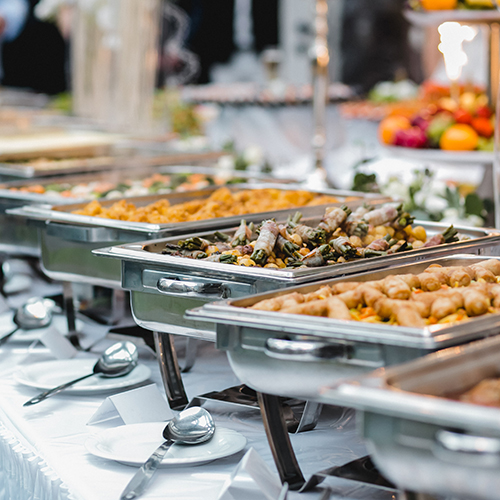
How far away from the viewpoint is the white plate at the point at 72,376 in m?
1.42

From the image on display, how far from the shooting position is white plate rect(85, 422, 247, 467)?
1093 mm

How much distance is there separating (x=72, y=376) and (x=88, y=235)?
321 millimetres

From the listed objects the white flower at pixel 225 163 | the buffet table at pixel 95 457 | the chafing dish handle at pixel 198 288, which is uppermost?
the white flower at pixel 225 163

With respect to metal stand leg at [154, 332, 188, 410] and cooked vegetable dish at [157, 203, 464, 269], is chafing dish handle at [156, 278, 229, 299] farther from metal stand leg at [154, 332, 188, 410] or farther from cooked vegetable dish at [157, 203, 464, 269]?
metal stand leg at [154, 332, 188, 410]

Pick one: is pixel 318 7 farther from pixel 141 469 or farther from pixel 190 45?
pixel 190 45

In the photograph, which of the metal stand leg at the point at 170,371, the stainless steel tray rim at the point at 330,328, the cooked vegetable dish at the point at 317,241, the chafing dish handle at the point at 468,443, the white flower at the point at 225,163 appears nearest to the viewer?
the chafing dish handle at the point at 468,443

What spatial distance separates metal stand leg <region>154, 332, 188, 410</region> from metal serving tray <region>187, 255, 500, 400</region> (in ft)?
1.42

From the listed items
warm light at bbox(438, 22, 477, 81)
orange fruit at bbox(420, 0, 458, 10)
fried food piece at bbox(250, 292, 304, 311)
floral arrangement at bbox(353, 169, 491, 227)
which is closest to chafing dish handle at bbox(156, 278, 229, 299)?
fried food piece at bbox(250, 292, 304, 311)

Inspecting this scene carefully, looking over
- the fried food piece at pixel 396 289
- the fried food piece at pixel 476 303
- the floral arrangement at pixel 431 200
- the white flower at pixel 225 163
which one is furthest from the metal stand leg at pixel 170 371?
the white flower at pixel 225 163

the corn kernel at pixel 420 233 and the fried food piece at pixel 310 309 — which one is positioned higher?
the corn kernel at pixel 420 233

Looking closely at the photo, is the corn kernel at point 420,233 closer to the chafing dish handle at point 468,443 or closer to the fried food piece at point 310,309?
the fried food piece at point 310,309

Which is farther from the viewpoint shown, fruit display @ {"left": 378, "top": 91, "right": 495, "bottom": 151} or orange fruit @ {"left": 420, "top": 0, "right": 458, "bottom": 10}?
fruit display @ {"left": 378, "top": 91, "right": 495, "bottom": 151}

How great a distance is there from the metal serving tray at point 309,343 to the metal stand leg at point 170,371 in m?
0.43

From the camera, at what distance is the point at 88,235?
1.65 metres
